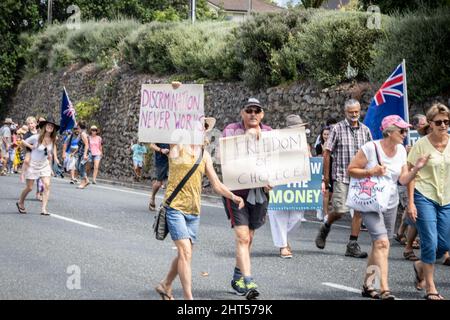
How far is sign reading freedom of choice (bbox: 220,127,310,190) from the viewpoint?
8641 millimetres

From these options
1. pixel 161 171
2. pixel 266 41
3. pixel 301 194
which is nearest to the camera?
pixel 301 194

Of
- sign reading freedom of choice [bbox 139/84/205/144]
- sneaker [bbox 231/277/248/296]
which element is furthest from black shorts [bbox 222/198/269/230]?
sign reading freedom of choice [bbox 139/84/205/144]

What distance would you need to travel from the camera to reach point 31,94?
49.7 metres

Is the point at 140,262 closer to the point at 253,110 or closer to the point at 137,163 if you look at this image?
the point at 253,110

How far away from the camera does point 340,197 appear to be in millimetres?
11875

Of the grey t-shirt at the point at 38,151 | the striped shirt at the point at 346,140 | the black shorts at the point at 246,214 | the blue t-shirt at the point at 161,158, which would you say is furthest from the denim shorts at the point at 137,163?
the black shorts at the point at 246,214

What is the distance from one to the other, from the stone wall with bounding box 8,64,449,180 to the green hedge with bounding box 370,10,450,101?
1.18 feet

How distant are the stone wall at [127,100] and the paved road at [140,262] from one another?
6.23 m

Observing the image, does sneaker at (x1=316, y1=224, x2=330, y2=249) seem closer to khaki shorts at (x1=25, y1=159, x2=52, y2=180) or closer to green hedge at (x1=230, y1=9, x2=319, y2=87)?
khaki shorts at (x1=25, y1=159, x2=52, y2=180)

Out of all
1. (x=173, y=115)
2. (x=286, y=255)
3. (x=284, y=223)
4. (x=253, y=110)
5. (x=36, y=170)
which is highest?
(x=253, y=110)

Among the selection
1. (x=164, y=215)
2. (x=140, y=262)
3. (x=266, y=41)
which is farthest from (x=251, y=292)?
(x=266, y=41)

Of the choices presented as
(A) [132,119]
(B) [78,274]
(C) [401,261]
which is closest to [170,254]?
(B) [78,274]

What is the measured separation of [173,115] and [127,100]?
26767 mm
